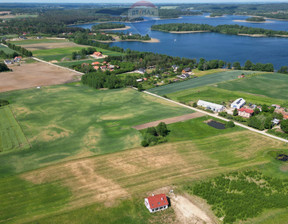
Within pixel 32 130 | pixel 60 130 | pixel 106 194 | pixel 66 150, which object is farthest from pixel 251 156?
pixel 32 130

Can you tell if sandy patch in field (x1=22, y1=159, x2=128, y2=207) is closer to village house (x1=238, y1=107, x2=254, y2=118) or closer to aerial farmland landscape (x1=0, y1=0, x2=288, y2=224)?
aerial farmland landscape (x1=0, y1=0, x2=288, y2=224)

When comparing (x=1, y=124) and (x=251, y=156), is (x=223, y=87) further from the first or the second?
(x=1, y=124)

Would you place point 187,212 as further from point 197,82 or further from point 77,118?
point 197,82

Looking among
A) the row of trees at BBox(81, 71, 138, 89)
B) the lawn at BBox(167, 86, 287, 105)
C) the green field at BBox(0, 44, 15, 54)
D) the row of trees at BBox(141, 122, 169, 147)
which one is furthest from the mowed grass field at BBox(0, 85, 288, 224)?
the green field at BBox(0, 44, 15, 54)

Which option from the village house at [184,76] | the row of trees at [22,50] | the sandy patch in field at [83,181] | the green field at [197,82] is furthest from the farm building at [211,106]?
the row of trees at [22,50]

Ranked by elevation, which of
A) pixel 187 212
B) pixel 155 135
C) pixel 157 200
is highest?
pixel 155 135

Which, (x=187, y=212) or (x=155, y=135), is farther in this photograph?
(x=155, y=135)

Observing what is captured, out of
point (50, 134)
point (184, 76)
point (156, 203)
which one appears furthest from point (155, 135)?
point (184, 76)

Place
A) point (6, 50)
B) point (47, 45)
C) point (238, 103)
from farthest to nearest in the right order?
point (47, 45)
point (6, 50)
point (238, 103)

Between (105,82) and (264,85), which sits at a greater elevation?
(105,82)
